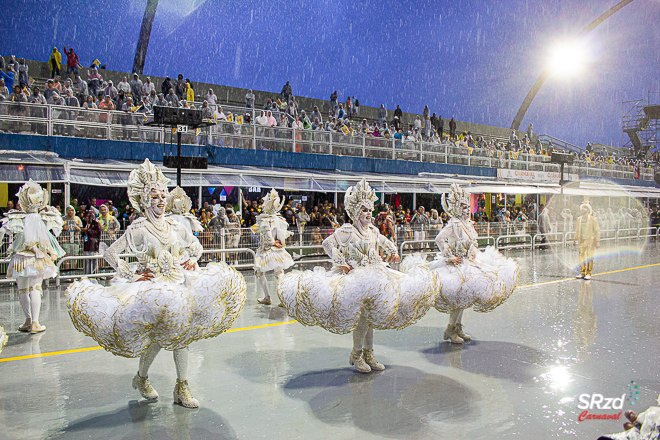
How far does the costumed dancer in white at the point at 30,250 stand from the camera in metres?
7.43

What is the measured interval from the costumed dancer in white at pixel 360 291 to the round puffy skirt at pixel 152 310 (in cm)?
102

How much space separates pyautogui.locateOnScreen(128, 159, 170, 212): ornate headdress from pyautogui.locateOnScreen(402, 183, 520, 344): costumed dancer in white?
10.0 ft

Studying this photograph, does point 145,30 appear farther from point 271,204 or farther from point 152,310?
point 152,310

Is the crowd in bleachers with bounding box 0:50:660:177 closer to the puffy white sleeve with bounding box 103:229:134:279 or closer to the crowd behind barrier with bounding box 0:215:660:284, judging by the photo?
the crowd behind barrier with bounding box 0:215:660:284

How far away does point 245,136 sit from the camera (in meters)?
19.0

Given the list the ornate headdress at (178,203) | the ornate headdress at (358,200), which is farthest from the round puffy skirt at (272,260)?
the ornate headdress at (358,200)

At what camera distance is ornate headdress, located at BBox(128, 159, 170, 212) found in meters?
5.00

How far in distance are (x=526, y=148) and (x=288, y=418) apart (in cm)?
3324

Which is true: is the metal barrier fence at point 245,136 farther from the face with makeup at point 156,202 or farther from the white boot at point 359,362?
the white boot at point 359,362

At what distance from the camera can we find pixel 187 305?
14.4ft

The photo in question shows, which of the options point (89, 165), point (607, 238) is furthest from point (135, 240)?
point (607, 238)

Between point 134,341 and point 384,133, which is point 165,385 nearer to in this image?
point 134,341

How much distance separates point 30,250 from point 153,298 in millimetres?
4288

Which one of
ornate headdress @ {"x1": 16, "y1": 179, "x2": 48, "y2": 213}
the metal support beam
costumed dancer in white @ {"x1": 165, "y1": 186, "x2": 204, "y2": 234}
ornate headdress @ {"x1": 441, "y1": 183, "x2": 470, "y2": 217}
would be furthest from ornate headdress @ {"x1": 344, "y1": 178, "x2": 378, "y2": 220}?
the metal support beam
